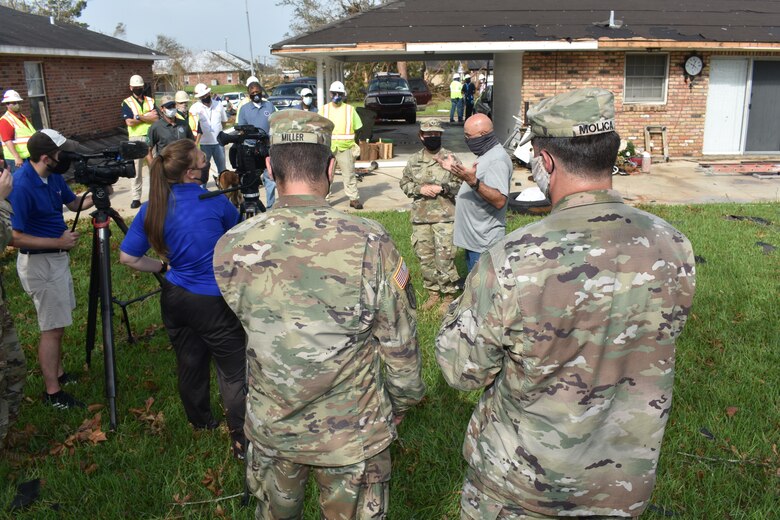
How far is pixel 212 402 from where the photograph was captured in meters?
4.66

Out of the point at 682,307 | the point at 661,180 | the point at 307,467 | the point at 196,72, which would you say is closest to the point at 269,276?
the point at 307,467

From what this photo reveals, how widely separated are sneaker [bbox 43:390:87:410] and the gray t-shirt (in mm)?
3284

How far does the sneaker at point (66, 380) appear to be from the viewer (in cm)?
490

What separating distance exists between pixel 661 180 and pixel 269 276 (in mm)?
12309

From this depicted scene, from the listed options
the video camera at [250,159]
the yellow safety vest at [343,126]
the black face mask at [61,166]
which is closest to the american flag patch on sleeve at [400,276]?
the video camera at [250,159]

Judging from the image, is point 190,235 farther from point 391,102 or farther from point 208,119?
point 391,102

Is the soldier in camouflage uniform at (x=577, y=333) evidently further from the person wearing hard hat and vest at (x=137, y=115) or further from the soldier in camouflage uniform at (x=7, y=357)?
the person wearing hard hat and vest at (x=137, y=115)

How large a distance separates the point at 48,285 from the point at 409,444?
105 inches

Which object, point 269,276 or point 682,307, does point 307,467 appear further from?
point 682,307

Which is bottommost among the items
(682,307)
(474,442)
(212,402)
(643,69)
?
(212,402)

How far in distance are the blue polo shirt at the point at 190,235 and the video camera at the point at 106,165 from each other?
2.29 feet

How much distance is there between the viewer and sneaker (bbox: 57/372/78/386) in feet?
16.1

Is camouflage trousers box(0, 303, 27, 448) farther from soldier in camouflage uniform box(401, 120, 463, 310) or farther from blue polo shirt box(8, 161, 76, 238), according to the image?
soldier in camouflage uniform box(401, 120, 463, 310)

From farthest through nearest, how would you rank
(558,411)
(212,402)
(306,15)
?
(306,15)
(212,402)
(558,411)
